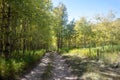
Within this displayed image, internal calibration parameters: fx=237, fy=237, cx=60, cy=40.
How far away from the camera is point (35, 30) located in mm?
32844

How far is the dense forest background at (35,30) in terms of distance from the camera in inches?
786

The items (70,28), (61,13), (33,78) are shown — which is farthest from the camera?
(70,28)

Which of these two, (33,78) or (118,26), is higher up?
(118,26)

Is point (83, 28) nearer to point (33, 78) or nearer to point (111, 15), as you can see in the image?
point (111, 15)

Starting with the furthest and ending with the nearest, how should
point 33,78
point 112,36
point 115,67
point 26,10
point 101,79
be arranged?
point 112,36
point 115,67
point 26,10
point 33,78
point 101,79

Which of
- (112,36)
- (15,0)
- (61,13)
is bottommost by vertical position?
(112,36)

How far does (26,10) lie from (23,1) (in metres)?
0.97

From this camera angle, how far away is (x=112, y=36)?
43562 mm

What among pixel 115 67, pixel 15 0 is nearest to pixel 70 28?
pixel 115 67

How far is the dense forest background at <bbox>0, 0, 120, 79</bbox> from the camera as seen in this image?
19953 mm

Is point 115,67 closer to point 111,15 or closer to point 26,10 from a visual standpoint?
point 26,10

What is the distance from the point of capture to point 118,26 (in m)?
43.8

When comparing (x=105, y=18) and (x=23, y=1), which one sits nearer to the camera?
(x=23, y=1)

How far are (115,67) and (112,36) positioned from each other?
20.7m
